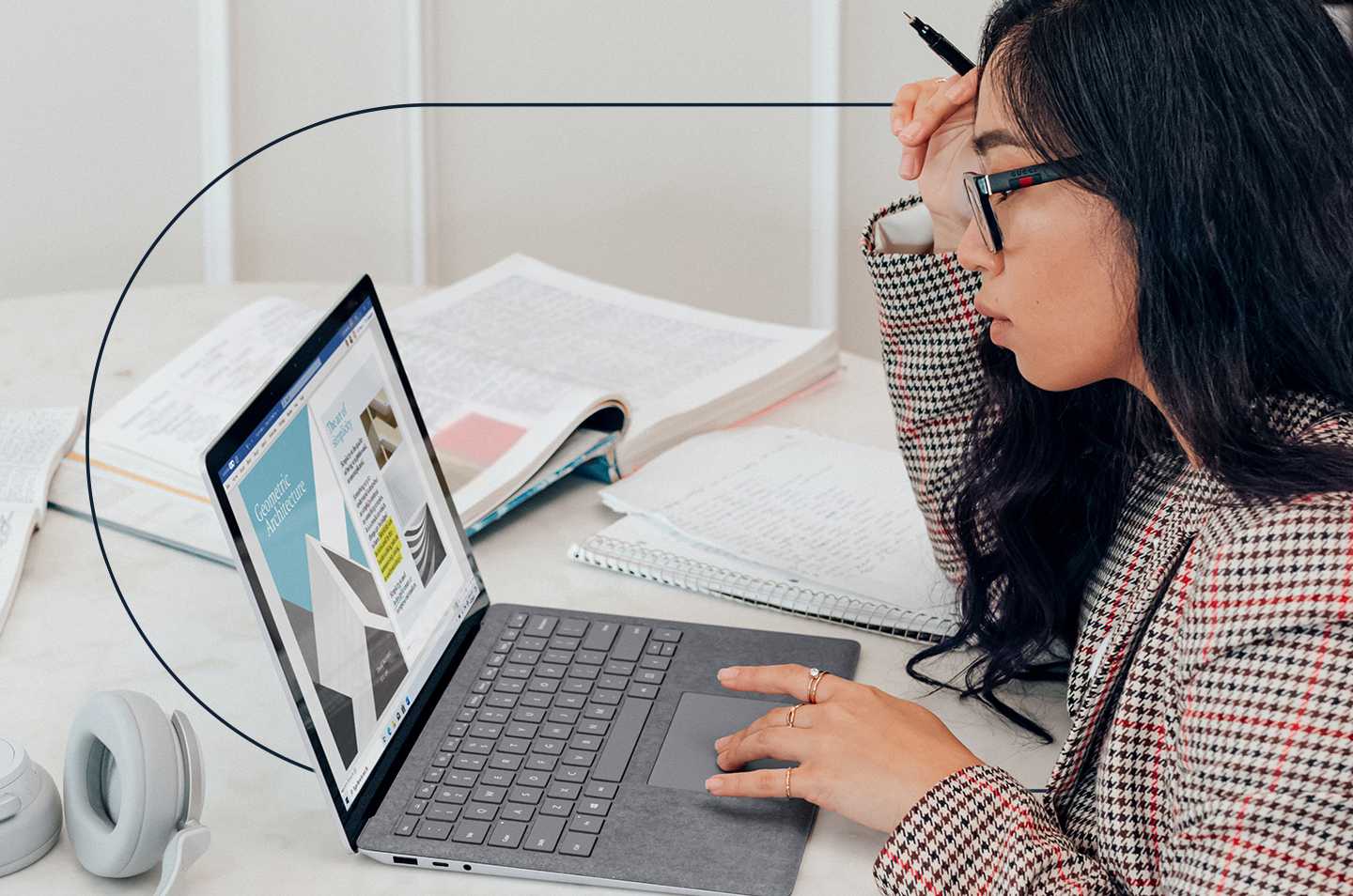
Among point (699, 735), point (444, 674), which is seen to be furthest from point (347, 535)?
point (699, 735)

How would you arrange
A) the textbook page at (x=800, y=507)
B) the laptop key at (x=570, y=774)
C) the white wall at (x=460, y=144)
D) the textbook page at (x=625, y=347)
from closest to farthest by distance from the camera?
the laptop key at (x=570, y=774) → the textbook page at (x=800, y=507) → the textbook page at (x=625, y=347) → the white wall at (x=460, y=144)

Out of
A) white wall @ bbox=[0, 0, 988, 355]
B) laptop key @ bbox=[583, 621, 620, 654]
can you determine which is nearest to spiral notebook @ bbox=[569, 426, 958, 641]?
laptop key @ bbox=[583, 621, 620, 654]

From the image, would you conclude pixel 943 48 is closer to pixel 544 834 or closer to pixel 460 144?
pixel 544 834

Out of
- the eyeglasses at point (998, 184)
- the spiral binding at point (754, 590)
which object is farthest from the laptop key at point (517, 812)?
the eyeglasses at point (998, 184)

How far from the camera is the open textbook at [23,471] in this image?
116cm

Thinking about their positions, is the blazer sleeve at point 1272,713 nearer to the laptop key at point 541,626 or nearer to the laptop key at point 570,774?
the laptop key at point 570,774

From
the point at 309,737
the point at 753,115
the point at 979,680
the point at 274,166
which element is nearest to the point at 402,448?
the point at 309,737

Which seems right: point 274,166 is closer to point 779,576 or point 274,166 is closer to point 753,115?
point 753,115

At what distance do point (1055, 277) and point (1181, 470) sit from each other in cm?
19

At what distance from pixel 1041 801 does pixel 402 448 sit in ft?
1.59

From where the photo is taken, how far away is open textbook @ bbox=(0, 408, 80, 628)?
1.16 meters

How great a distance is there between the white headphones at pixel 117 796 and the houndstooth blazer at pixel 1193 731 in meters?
0.39

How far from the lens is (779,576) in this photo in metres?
1.14

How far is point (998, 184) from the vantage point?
829 millimetres
